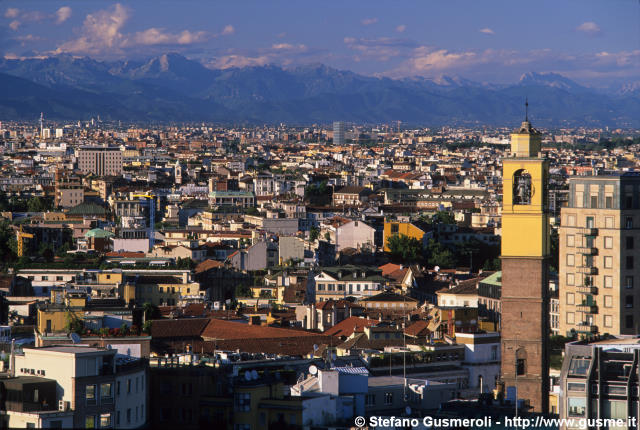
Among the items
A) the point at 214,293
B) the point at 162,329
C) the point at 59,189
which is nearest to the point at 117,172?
the point at 59,189

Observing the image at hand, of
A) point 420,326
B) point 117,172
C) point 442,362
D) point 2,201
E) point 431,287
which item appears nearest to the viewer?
point 442,362

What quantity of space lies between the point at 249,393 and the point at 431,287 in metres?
27.9

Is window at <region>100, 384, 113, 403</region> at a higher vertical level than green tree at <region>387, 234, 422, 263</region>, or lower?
higher

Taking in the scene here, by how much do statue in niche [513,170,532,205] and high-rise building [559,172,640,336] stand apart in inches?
309

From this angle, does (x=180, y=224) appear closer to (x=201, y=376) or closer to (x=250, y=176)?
(x=250, y=176)

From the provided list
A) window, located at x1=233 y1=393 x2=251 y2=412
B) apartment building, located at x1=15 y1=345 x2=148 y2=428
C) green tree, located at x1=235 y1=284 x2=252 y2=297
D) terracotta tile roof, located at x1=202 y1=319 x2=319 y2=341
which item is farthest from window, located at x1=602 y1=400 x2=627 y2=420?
green tree, located at x1=235 y1=284 x2=252 y2=297

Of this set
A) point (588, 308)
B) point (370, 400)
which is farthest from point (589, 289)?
point (370, 400)

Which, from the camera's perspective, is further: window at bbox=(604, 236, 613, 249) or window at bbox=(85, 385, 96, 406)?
window at bbox=(604, 236, 613, 249)

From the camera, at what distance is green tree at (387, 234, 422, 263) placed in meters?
60.3

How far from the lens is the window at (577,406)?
17.4 m

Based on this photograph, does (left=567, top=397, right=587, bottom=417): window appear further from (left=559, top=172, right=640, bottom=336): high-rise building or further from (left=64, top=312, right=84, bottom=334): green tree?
(left=559, top=172, right=640, bottom=336): high-rise building

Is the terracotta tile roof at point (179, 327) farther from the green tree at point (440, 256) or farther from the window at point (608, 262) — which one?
the green tree at point (440, 256)

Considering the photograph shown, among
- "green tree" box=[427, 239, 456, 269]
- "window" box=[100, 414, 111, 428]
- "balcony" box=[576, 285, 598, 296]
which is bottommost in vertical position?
"green tree" box=[427, 239, 456, 269]

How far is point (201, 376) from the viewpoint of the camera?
64.5 feet
